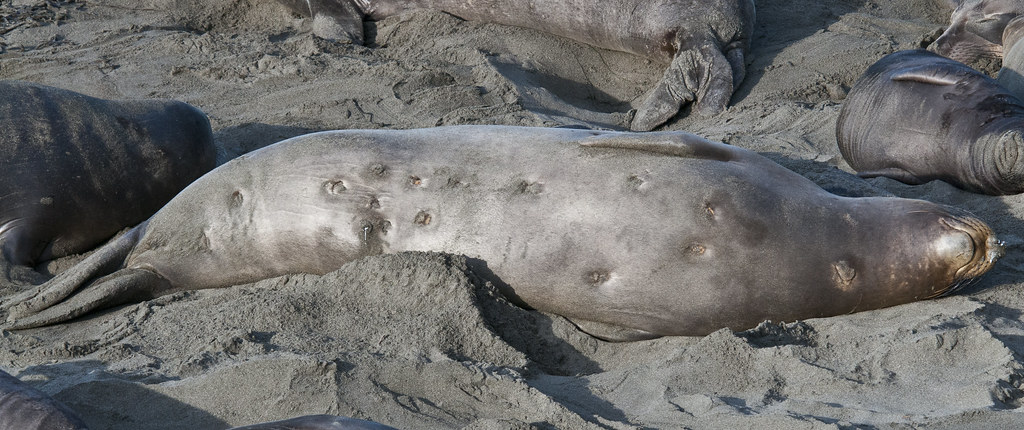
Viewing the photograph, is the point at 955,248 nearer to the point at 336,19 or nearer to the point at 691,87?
the point at 691,87

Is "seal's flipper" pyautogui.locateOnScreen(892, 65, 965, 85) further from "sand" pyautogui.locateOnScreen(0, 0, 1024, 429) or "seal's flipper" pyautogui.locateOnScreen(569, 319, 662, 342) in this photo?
"seal's flipper" pyautogui.locateOnScreen(569, 319, 662, 342)

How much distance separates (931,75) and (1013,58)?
3.17 feet

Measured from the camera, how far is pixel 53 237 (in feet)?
15.5

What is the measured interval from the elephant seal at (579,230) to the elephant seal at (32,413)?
135cm

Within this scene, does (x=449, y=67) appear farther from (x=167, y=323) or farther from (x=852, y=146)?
(x=167, y=323)

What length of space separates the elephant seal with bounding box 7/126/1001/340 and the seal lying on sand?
1.34 metres

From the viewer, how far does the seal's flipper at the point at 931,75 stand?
4.97 metres

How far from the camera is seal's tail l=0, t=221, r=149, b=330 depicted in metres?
3.79

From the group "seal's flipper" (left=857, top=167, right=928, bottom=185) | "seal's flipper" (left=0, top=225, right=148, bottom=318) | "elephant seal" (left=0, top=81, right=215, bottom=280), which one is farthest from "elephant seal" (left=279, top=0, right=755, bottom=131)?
"seal's flipper" (left=0, top=225, right=148, bottom=318)

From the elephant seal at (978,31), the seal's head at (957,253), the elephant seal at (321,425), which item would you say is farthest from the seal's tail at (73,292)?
the elephant seal at (978,31)

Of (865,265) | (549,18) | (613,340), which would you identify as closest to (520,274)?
(613,340)

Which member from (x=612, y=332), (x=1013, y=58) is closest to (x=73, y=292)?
(x=612, y=332)

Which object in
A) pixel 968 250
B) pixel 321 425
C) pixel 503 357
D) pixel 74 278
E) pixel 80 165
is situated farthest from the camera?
pixel 80 165

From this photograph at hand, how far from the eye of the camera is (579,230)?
11.7 feet
